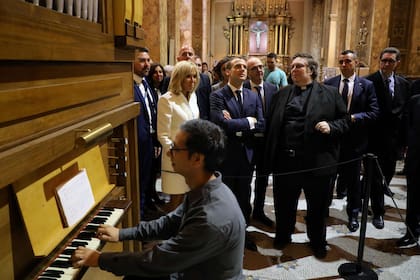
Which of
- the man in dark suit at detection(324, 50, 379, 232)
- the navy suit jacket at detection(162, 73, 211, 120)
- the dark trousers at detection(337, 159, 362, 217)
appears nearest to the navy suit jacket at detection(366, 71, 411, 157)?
the man in dark suit at detection(324, 50, 379, 232)

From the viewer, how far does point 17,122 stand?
4.37ft

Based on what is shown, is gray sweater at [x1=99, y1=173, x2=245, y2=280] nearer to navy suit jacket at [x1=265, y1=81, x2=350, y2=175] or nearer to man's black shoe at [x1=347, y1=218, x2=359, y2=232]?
navy suit jacket at [x1=265, y1=81, x2=350, y2=175]

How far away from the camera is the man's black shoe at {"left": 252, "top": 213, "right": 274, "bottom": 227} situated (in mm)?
4432

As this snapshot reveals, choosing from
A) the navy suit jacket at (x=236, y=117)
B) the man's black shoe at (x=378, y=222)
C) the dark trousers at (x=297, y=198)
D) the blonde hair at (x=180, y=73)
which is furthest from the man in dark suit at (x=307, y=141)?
the man's black shoe at (x=378, y=222)

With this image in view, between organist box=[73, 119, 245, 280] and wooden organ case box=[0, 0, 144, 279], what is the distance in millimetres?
219

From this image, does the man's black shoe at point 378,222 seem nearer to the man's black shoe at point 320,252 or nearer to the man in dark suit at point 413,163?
the man in dark suit at point 413,163

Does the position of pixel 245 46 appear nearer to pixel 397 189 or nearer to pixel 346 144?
pixel 397 189

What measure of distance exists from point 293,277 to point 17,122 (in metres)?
2.78

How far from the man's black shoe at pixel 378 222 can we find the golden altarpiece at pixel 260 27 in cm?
1578

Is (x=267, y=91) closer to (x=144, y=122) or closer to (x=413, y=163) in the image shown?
(x=144, y=122)

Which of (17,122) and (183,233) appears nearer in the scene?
(17,122)

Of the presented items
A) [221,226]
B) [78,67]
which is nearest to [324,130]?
[221,226]

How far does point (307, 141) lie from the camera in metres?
3.44

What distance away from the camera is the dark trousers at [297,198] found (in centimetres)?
355
